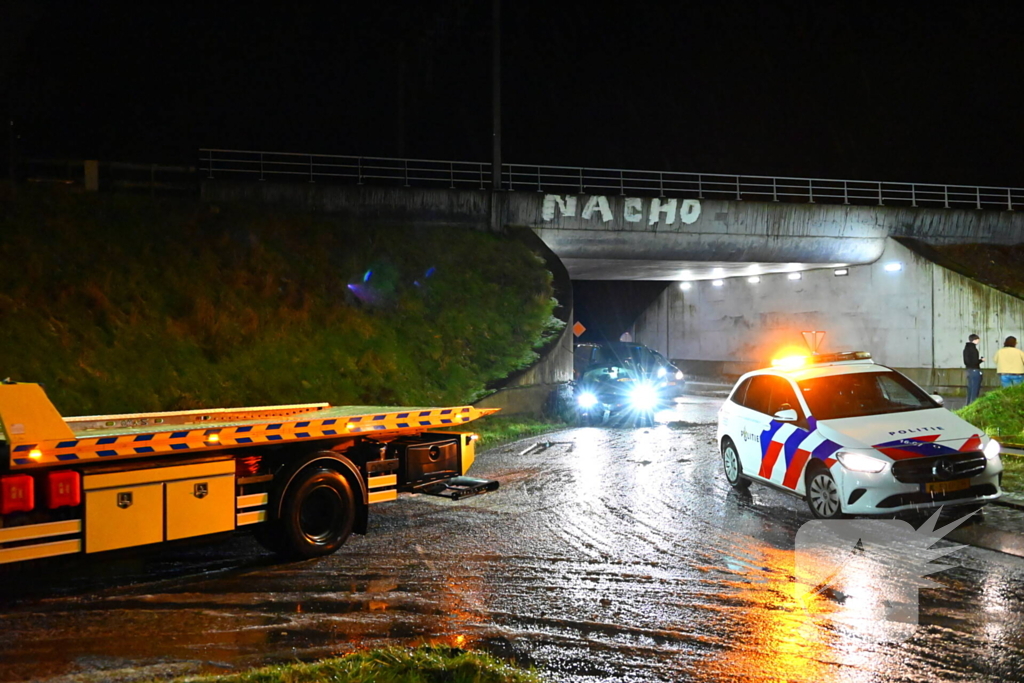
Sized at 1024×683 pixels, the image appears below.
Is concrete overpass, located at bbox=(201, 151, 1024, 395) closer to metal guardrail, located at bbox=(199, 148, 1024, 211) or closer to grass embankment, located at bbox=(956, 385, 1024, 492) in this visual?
metal guardrail, located at bbox=(199, 148, 1024, 211)

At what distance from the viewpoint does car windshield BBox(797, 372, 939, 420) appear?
370 inches

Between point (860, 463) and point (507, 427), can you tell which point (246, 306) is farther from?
point (860, 463)

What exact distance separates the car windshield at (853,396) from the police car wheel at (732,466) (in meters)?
1.44

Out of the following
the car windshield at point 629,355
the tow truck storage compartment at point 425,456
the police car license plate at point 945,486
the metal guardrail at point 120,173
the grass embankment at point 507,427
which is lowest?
the grass embankment at point 507,427

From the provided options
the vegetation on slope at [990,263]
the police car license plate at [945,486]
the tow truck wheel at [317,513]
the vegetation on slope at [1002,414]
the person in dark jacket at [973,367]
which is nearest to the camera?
the tow truck wheel at [317,513]

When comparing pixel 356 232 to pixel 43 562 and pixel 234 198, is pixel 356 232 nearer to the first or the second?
pixel 234 198

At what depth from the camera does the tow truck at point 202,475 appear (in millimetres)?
6340

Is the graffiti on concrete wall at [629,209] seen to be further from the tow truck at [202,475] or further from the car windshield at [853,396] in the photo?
the tow truck at [202,475]

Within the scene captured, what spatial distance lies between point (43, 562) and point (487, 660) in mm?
3605

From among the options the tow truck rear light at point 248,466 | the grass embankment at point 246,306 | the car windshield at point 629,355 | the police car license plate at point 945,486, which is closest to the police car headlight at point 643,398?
the grass embankment at point 246,306

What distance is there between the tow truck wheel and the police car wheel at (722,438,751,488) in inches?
196

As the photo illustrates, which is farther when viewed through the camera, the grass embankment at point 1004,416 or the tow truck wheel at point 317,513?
the grass embankment at point 1004,416

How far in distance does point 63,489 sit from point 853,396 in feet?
26.1

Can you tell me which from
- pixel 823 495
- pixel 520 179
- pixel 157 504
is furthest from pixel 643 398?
pixel 520 179
